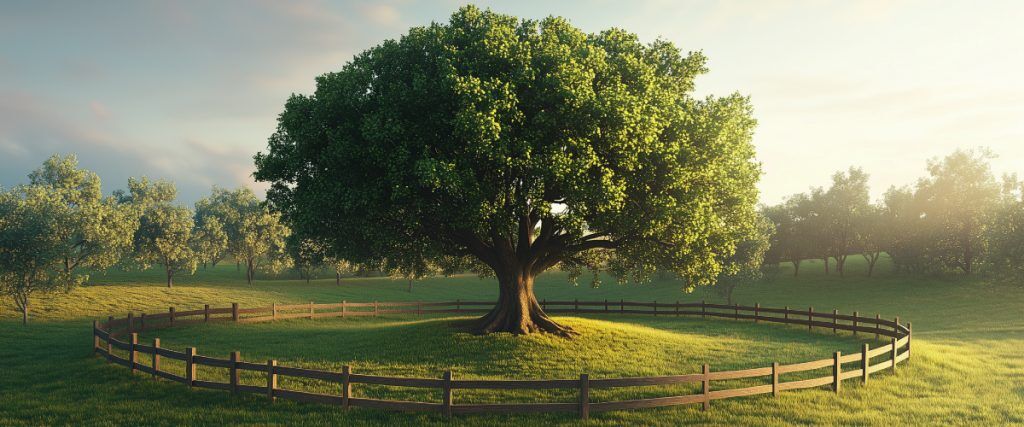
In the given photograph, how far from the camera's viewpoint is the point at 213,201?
7906 centimetres

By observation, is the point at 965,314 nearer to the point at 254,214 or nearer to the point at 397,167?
the point at 397,167

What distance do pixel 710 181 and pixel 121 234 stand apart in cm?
4985

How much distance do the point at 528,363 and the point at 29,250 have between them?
37235 millimetres

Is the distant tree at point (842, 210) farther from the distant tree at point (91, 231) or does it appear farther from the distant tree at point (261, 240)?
the distant tree at point (91, 231)

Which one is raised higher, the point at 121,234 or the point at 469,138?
the point at 469,138

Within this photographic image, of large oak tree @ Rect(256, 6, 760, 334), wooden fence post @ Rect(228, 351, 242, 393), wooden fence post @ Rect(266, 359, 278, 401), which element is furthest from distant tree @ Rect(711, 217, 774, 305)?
wooden fence post @ Rect(228, 351, 242, 393)

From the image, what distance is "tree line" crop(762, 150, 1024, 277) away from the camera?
5934 cm

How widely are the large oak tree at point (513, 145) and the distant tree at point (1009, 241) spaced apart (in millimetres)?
36183

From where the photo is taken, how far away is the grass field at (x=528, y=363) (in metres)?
15.4

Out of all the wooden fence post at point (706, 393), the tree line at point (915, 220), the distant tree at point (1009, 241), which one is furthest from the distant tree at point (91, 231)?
the distant tree at point (1009, 241)

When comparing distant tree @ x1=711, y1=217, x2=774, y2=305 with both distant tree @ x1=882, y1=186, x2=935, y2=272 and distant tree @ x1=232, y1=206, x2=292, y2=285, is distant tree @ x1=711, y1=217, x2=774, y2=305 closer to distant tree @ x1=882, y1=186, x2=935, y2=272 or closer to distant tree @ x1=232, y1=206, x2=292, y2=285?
distant tree @ x1=882, y1=186, x2=935, y2=272

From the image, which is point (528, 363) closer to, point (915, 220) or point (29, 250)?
point (29, 250)

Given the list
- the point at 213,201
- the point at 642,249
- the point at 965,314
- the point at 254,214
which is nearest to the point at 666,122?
the point at 642,249

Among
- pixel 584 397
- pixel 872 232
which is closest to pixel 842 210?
pixel 872 232
